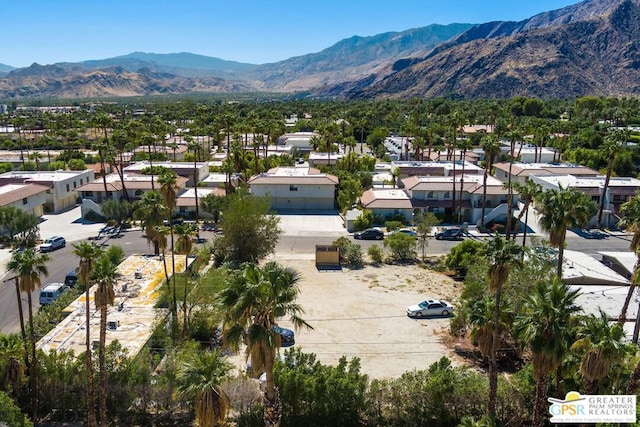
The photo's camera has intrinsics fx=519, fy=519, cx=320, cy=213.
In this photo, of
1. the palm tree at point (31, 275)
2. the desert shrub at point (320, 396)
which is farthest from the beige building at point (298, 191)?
the desert shrub at point (320, 396)

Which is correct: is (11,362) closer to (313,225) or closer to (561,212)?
(561,212)

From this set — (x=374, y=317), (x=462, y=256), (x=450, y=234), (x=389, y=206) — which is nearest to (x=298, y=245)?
(x=389, y=206)

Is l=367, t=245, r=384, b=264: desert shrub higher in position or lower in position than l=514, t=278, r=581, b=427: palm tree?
lower

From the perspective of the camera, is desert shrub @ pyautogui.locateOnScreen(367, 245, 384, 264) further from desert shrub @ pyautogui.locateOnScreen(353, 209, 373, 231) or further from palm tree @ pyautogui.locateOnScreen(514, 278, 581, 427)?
palm tree @ pyautogui.locateOnScreen(514, 278, 581, 427)

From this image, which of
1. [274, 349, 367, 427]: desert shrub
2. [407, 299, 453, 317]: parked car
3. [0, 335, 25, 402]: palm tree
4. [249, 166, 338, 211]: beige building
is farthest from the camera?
[249, 166, 338, 211]: beige building

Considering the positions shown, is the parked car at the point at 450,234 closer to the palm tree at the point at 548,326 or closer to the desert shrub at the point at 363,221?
the desert shrub at the point at 363,221

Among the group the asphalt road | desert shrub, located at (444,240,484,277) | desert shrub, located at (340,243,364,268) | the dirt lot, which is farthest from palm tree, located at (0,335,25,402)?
desert shrub, located at (444,240,484,277)

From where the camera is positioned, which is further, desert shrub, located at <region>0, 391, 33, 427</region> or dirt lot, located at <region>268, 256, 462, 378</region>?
dirt lot, located at <region>268, 256, 462, 378</region>
